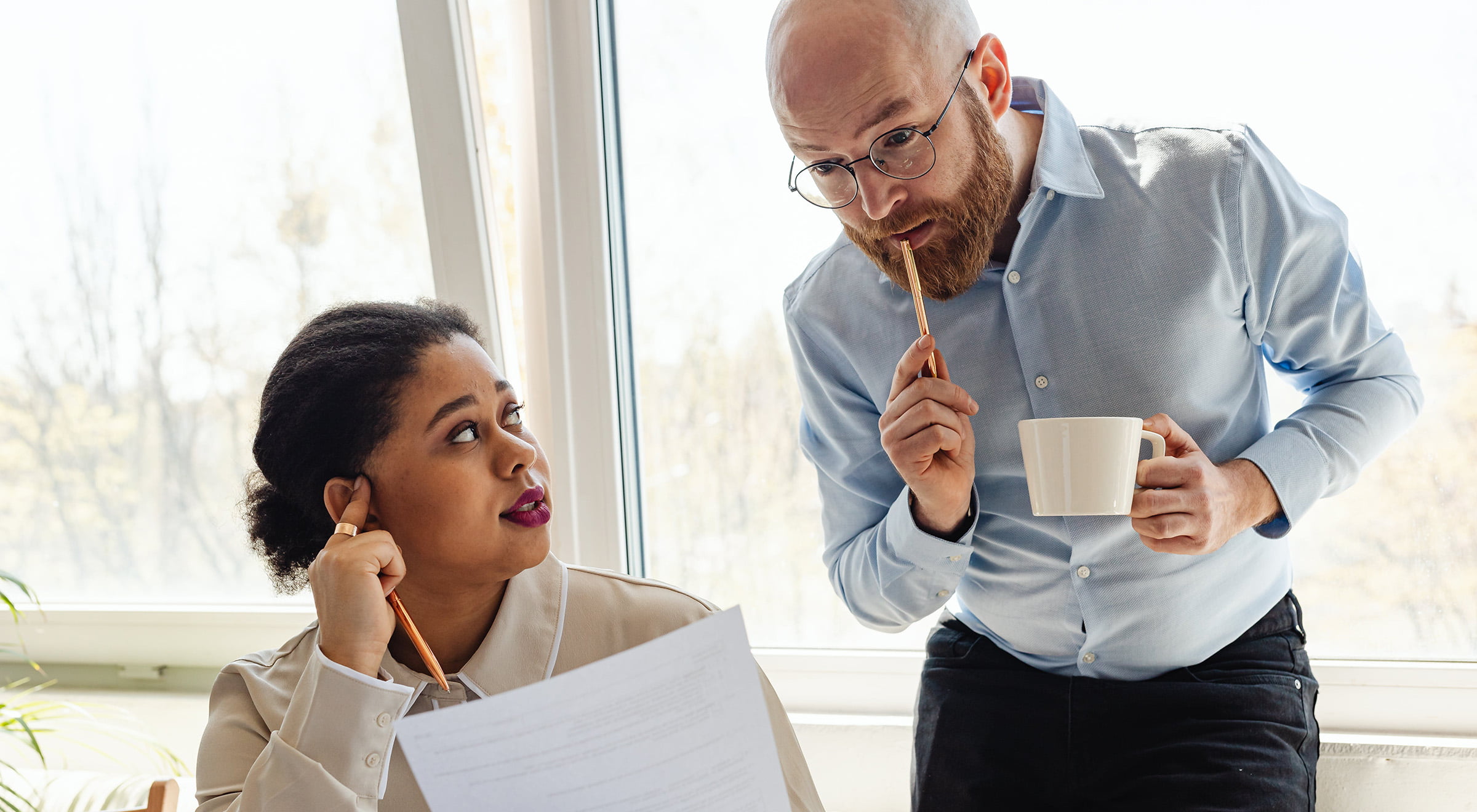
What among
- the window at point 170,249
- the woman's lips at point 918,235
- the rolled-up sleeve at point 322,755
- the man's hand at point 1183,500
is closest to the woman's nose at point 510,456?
the rolled-up sleeve at point 322,755

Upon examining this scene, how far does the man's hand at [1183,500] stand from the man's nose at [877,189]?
396mm

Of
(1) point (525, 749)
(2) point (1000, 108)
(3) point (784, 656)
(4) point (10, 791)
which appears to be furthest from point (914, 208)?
(4) point (10, 791)

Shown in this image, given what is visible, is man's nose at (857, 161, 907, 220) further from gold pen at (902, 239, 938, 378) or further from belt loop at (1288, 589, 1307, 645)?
belt loop at (1288, 589, 1307, 645)

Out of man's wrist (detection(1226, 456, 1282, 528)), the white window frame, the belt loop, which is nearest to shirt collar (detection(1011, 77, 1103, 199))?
man's wrist (detection(1226, 456, 1282, 528))

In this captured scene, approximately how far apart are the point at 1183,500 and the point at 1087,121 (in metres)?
0.82

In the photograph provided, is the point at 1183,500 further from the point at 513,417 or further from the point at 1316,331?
the point at 513,417

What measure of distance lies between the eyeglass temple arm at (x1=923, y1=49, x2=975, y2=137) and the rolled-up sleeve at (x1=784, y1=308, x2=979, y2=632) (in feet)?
1.26

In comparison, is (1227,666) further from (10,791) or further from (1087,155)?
(10,791)

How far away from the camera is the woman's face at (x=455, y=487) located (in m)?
1.10

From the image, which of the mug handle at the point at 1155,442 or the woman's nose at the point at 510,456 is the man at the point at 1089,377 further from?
the woman's nose at the point at 510,456

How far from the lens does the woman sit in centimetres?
101

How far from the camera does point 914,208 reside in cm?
118

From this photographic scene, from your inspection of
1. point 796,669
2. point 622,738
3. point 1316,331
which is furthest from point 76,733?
point 1316,331

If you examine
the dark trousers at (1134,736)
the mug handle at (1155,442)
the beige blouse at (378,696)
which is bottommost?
the dark trousers at (1134,736)
